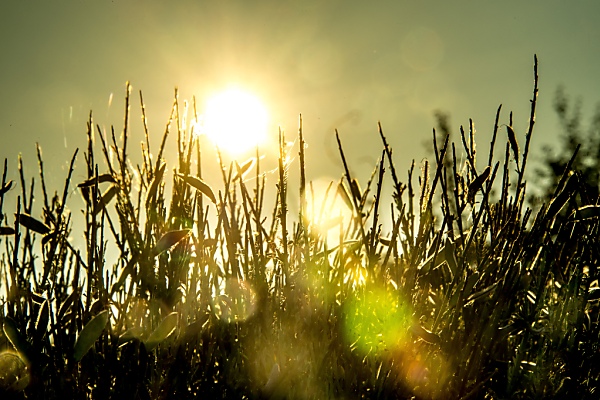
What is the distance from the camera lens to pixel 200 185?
139 centimetres

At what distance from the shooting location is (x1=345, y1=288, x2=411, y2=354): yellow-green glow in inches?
48.7

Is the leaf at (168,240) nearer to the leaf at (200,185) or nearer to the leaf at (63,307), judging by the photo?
the leaf at (200,185)

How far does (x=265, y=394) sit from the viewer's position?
1.18 m

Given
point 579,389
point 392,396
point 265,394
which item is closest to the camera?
point 265,394

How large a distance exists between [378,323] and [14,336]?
32.5 inches

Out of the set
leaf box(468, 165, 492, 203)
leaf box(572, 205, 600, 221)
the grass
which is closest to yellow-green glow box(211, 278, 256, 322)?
the grass

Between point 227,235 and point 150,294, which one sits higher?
point 227,235

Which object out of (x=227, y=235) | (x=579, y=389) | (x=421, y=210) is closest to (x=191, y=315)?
(x=227, y=235)

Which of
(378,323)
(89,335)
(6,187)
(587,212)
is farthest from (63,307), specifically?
(587,212)

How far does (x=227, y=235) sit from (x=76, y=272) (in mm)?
379

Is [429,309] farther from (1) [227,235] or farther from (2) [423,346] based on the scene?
(1) [227,235]

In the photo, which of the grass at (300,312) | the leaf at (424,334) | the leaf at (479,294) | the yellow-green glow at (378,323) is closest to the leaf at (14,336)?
the grass at (300,312)

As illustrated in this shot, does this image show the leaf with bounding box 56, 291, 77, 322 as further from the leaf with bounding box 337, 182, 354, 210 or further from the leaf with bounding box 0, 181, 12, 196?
the leaf with bounding box 337, 182, 354, 210

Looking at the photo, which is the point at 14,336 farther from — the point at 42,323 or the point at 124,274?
the point at 124,274
